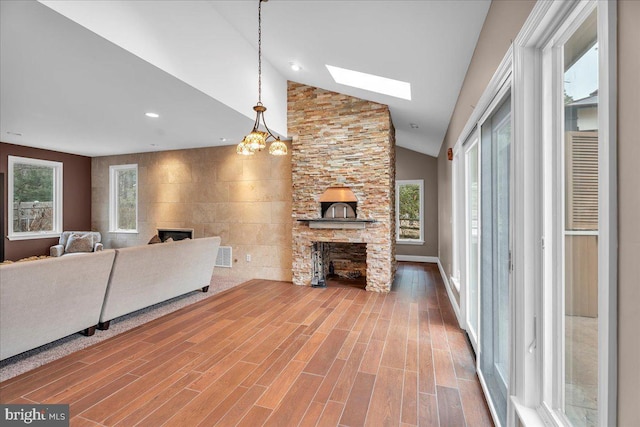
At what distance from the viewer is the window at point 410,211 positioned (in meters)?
7.25

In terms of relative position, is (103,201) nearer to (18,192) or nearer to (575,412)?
(18,192)

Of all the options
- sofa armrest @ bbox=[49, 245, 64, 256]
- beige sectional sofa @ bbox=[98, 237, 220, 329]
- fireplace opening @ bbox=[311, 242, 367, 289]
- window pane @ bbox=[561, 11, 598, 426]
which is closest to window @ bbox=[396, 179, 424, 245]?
fireplace opening @ bbox=[311, 242, 367, 289]

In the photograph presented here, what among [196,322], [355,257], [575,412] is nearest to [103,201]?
[196,322]

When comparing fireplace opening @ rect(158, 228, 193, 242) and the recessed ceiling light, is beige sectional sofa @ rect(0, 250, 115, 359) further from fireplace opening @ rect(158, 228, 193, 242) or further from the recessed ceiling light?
the recessed ceiling light

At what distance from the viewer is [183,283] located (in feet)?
13.2

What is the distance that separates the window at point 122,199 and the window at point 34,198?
2.92ft

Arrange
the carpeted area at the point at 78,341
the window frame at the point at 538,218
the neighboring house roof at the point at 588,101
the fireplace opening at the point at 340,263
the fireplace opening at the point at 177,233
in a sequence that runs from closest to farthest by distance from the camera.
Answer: the neighboring house roof at the point at 588,101 < the window frame at the point at 538,218 < the carpeted area at the point at 78,341 < the fireplace opening at the point at 340,263 < the fireplace opening at the point at 177,233

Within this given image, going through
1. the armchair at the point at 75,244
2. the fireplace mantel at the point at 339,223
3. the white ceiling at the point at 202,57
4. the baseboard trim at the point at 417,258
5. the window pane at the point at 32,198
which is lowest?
the baseboard trim at the point at 417,258

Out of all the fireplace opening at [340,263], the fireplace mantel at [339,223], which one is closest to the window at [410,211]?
the fireplace opening at [340,263]

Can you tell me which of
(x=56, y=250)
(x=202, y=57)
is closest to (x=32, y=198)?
(x=56, y=250)

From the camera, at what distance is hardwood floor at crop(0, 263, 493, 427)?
1825mm

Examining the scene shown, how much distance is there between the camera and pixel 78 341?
111 inches

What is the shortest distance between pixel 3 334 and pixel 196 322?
149 cm

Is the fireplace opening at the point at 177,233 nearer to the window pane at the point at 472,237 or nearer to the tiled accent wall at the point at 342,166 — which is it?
the tiled accent wall at the point at 342,166
